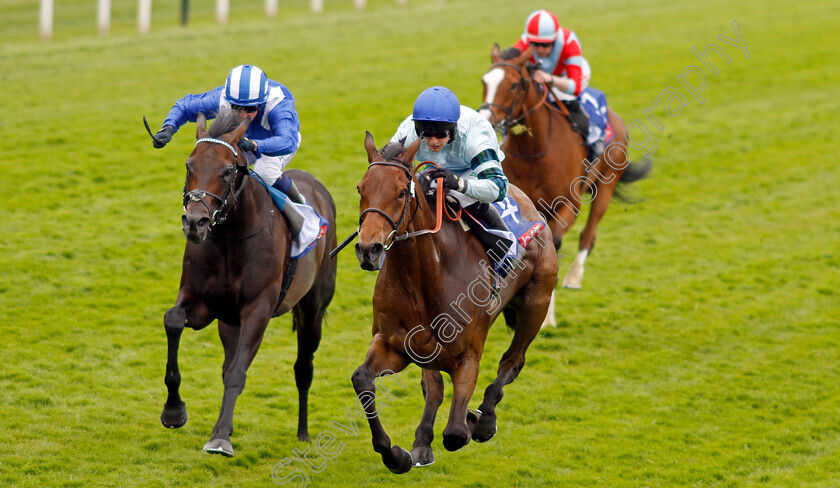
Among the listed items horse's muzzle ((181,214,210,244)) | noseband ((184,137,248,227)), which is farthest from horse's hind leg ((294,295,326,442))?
horse's muzzle ((181,214,210,244))

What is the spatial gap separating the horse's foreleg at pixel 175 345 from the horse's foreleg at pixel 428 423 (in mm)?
1494

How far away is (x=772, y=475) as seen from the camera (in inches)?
269

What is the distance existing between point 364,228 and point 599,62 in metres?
16.6

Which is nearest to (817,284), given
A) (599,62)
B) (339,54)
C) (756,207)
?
(756,207)

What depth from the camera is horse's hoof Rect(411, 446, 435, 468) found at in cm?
554

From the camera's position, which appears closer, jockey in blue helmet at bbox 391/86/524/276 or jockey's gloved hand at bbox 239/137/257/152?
jockey in blue helmet at bbox 391/86/524/276

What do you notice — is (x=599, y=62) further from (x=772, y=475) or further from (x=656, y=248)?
(x=772, y=475)

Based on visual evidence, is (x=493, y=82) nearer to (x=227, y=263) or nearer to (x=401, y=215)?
(x=227, y=263)

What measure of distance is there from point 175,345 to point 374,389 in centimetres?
148

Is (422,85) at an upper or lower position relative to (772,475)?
upper

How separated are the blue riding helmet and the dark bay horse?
1.22 m

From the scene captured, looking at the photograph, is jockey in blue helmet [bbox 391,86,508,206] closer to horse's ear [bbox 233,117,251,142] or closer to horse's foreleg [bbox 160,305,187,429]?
horse's ear [bbox 233,117,251,142]

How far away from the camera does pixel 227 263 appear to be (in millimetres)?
6184

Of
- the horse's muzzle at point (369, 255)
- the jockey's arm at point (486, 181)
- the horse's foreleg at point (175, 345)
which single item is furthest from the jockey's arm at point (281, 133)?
→ the horse's muzzle at point (369, 255)
